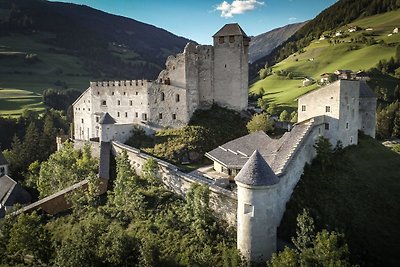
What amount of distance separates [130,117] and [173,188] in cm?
1893

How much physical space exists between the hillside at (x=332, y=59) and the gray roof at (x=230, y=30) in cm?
5011

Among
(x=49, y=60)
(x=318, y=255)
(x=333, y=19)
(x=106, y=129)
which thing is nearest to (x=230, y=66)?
(x=106, y=129)

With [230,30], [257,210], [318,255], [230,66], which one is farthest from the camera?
[230,66]

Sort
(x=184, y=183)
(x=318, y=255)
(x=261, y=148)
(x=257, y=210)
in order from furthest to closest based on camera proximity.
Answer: (x=261, y=148), (x=184, y=183), (x=257, y=210), (x=318, y=255)

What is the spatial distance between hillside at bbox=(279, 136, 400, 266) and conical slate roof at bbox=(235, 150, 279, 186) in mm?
4594

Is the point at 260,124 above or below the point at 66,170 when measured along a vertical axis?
above

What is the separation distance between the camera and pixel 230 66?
4753cm

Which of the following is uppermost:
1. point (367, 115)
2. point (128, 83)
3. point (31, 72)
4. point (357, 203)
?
point (31, 72)

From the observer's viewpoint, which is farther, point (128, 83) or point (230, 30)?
point (128, 83)

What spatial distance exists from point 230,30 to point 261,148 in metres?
17.9

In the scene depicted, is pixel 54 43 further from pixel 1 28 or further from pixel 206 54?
pixel 206 54

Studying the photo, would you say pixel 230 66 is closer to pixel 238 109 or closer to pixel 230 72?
pixel 230 72

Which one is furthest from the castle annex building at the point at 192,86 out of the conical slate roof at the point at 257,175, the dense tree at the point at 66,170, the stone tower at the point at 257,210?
the stone tower at the point at 257,210

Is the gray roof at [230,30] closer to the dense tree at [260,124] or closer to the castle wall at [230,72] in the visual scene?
the castle wall at [230,72]
